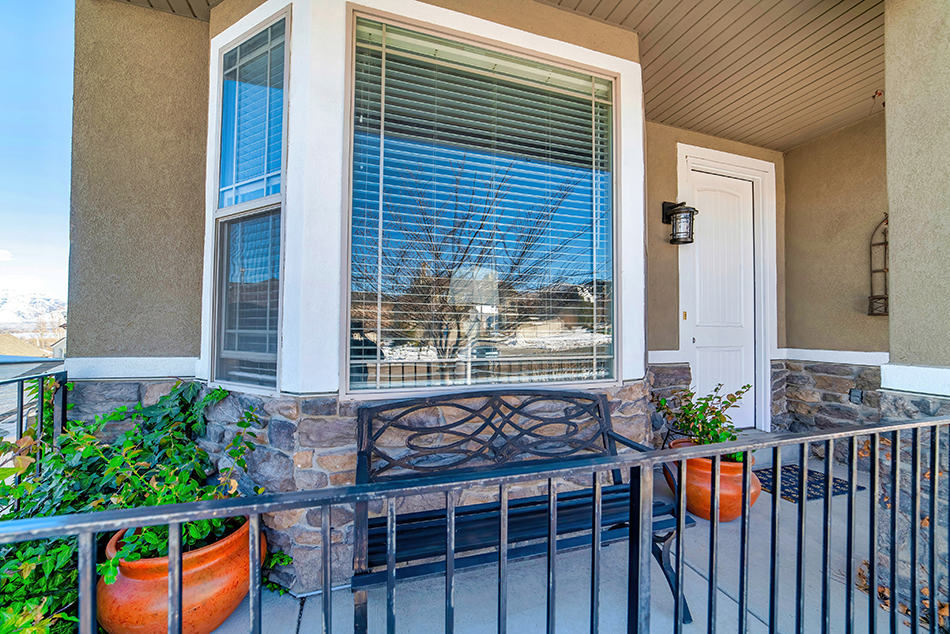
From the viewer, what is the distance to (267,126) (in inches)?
84.2

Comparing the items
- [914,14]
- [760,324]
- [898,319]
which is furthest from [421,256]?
[760,324]

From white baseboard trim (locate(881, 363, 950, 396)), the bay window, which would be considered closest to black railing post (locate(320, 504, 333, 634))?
the bay window

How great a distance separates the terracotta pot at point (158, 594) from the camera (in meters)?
1.55

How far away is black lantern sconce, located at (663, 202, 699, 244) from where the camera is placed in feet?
10.9

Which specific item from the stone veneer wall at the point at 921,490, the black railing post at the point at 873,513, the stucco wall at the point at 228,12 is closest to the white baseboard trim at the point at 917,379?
the stone veneer wall at the point at 921,490

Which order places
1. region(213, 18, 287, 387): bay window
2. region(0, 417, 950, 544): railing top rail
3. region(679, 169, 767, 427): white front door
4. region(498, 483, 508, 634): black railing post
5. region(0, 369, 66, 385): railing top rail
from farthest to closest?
region(679, 169, 767, 427): white front door < region(213, 18, 287, 387): bay window < region(0, 369, 66, 385): railing top rail < region(498, 483, 508, 634): black railing post < region(0, 417, 950, 544): railing top rail

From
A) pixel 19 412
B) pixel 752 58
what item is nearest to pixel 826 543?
pixel 752 58

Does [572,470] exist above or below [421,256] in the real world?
below

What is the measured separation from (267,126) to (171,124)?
0.78 metres

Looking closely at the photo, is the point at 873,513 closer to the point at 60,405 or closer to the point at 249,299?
the point at 249,299

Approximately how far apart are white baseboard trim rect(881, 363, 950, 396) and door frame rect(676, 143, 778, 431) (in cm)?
202

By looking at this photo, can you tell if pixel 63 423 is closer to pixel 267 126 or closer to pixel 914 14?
pixel 267 126

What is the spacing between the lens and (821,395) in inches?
144

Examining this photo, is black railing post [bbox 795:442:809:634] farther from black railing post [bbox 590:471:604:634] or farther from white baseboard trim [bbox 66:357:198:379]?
white baseboard trim [bbox 66:357:198:379]
